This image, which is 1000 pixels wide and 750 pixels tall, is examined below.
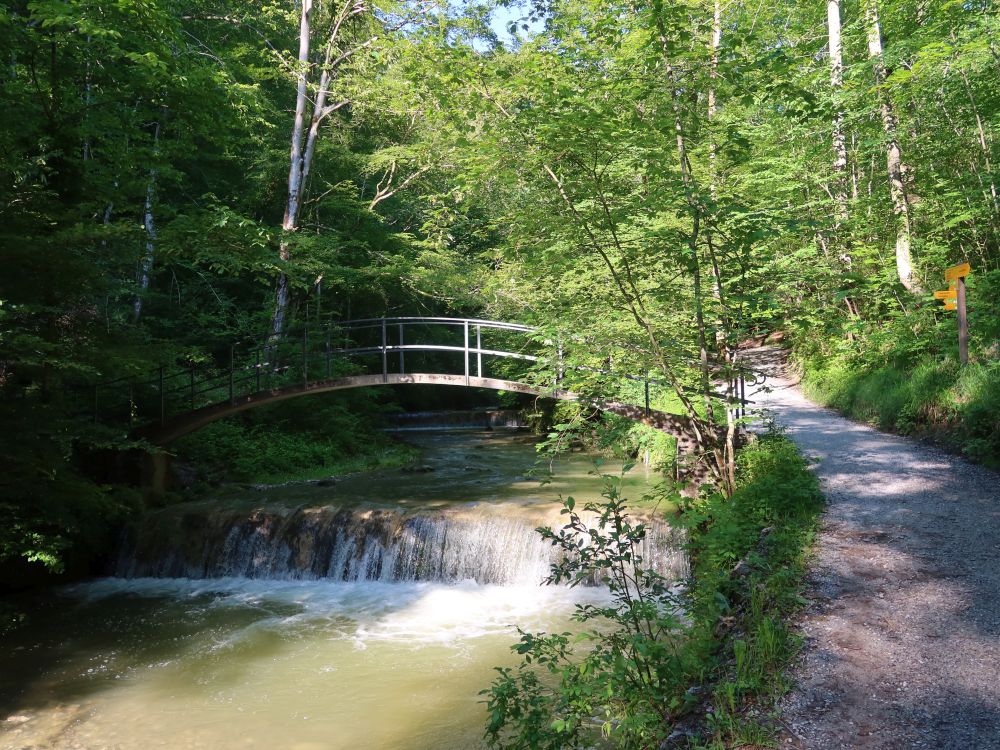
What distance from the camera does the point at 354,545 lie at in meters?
10.2

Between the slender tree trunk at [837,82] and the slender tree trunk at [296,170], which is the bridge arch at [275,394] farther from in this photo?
the slender tree trunk at [837,82]

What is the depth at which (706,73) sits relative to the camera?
559 centimetres

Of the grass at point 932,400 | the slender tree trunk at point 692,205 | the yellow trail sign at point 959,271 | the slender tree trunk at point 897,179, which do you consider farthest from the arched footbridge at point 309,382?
the slender tree trunk at point 897,179

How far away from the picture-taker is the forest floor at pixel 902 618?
10.5ft

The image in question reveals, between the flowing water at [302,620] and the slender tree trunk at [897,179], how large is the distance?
5892mm

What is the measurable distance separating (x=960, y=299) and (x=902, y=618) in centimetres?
640

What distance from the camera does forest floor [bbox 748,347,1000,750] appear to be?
10.5 ft

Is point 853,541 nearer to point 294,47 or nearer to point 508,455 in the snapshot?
point 508,455

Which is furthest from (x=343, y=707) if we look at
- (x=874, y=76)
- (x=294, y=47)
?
(x=294, y=47)

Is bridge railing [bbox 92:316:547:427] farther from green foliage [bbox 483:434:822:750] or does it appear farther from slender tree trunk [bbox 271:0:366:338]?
green foliage [bbox 483:434:822:750]

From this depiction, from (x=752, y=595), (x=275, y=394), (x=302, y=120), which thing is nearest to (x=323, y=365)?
(x=275, y=394)

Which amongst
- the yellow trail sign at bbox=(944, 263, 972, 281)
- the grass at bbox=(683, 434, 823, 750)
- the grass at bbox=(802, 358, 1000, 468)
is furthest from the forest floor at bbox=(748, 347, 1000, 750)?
the yellow trail sign at bbox=(944, 263, 972, 281)

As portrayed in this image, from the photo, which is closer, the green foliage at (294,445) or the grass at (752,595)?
the grass at (752,595)

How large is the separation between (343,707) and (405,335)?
1438 cm
